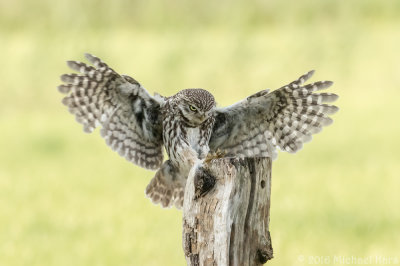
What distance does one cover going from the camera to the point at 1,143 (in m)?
19.8

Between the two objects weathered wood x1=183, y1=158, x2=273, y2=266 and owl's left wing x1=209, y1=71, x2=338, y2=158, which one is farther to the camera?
owl's left wing x1=209, y1=71, x2=338, y2=158

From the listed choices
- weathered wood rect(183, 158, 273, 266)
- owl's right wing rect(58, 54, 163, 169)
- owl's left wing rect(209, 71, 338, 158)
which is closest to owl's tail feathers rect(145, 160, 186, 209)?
owl's right wing rect(58, 54, 163, 169)

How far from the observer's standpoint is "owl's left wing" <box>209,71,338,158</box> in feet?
24.9

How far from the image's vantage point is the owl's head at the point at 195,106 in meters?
7.68

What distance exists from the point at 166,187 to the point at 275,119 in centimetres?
143

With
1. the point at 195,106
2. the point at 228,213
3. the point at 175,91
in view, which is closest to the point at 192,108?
the point at 195,106

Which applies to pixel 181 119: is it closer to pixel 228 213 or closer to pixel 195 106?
pixel 195 106

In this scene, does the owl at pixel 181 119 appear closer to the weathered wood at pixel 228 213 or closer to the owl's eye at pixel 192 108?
the owl's eye at pixel 192 108

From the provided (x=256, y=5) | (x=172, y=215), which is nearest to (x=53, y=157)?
(x=172, y=215)

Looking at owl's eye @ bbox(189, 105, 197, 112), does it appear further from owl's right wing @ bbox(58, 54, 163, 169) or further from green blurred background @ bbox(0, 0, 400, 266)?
green blurred background @ bbox(0, 0, 400, 266)

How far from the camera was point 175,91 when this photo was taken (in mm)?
26031

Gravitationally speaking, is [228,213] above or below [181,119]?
below

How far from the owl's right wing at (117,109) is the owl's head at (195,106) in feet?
Answer: 1.09

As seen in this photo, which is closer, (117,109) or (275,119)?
→ (275,119)
